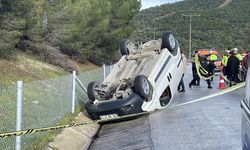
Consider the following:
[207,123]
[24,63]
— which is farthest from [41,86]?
[24,63]

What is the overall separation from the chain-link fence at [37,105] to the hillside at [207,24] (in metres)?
59.5

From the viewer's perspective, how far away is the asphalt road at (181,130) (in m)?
8.85

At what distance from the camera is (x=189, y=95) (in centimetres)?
1812

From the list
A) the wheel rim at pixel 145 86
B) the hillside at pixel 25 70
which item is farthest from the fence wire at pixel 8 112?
the hillside at pixel 25 70

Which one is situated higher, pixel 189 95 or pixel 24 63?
pixel 24 63

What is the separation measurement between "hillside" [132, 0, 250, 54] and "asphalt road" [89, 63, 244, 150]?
192ft

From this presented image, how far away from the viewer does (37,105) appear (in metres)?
9.23

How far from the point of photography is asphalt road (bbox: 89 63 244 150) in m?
8.85

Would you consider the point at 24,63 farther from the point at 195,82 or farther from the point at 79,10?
the point at 195,82

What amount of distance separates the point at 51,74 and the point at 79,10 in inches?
193

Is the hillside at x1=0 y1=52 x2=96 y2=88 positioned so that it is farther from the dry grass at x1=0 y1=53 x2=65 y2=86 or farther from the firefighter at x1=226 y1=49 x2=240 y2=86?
the firefighter at x1=226 y1=49 x2=240 y2=86

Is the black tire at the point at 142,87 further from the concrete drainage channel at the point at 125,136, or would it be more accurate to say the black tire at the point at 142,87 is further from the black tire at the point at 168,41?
the black tire at the point at 168,41

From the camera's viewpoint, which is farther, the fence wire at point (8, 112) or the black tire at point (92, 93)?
the black tire at point (92, 93)

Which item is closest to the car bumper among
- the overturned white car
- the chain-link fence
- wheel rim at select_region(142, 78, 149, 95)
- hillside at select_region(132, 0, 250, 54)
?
the overturned white car
